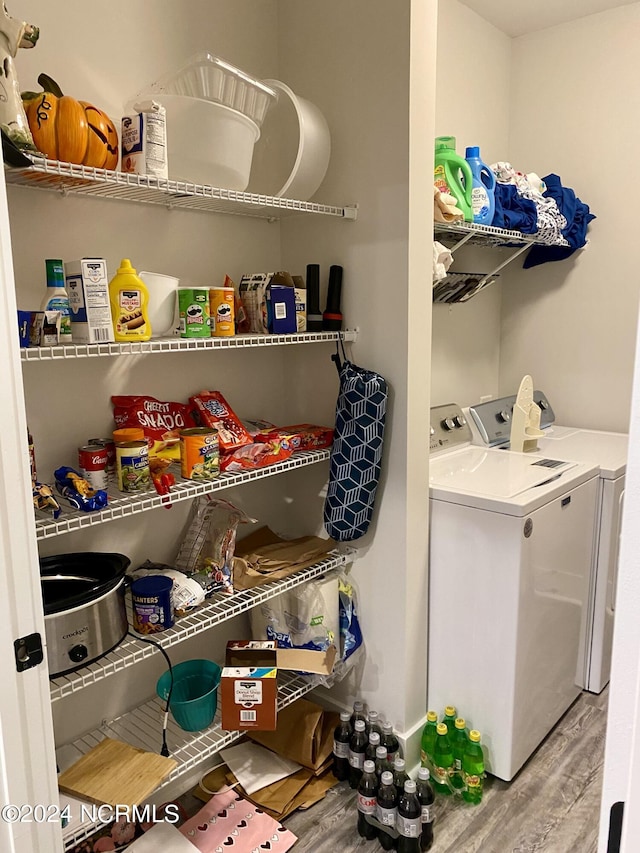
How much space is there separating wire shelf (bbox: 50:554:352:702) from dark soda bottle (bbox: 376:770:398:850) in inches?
24.5

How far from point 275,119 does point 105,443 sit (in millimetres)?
1155

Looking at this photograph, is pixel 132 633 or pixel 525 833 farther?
pixel 525 833

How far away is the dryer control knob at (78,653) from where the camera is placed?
145 centimetres

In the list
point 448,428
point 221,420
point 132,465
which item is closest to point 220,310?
point 221,420

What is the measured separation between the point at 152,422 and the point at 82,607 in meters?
0.55

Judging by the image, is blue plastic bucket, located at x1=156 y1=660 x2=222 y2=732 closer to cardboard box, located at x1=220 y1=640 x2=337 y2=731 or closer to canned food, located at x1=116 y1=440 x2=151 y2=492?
cardboard box, located at x1=220 y1=640 x2=337 y2=731

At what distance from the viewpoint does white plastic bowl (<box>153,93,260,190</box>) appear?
5.25ft

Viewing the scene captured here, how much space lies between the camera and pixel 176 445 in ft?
5.82

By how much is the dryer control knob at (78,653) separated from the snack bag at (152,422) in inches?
19.5

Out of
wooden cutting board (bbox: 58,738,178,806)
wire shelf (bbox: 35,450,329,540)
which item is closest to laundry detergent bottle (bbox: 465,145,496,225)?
wire shelf (bbox: 35,450,329,540)

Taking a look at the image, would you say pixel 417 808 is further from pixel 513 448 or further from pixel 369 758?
pixel 513 448

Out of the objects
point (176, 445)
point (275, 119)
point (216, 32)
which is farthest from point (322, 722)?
point (216, 32)

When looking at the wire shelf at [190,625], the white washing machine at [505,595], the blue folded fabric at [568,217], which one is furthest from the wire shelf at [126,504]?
the blue folded fabric at [568,217]

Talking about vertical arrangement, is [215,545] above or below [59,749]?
above
